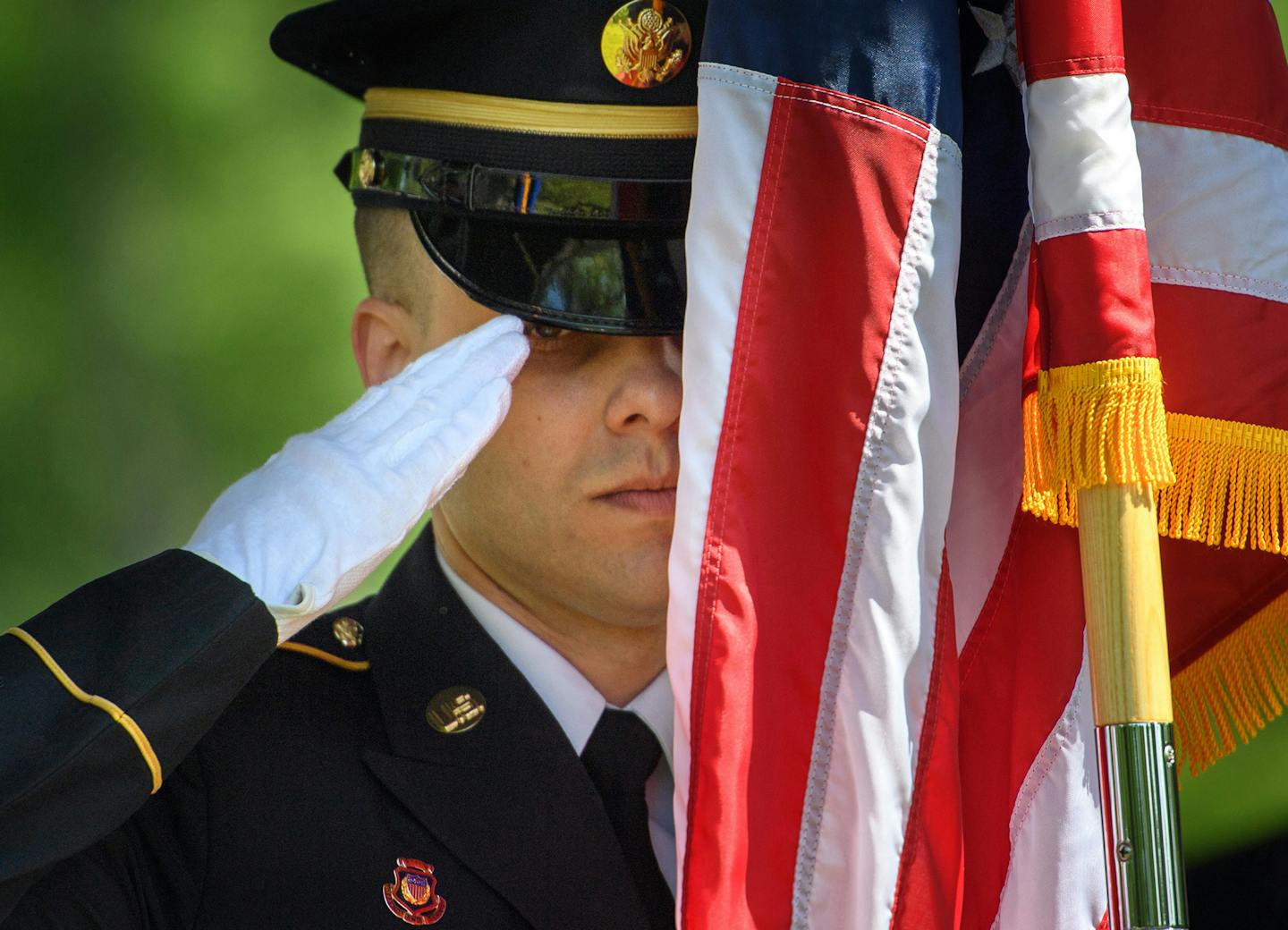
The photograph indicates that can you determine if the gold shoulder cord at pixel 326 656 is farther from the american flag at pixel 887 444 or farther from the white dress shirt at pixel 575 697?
the american flag at pixel 887 444

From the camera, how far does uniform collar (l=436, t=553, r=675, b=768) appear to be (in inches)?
76.8

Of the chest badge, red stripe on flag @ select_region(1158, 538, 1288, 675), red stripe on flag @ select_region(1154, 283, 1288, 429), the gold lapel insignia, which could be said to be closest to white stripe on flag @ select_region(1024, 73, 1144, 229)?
red stripe on flag @ select_region(1154, 283, 1288, 429)

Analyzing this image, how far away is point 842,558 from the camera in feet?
5.44

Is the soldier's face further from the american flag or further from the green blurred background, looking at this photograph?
the green blurred background

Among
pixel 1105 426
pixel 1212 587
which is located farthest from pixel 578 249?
pixel 1212 587

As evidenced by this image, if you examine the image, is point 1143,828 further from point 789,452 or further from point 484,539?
point 484,539

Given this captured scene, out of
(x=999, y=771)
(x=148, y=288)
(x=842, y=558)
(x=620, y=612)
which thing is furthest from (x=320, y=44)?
(x=148, y=288)

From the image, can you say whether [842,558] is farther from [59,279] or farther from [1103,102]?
[59,279]

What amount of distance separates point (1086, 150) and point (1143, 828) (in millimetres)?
671

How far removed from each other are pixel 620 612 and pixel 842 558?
381 mm

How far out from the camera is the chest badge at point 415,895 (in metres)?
1.75

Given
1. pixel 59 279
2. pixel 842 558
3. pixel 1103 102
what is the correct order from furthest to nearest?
pixel 59 279
pixel 842 558
pixel 1103 102

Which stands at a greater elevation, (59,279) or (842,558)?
(59,279)

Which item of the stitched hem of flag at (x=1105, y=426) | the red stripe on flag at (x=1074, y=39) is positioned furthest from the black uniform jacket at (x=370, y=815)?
the red stripe on flag at (x=1074, y=39)
